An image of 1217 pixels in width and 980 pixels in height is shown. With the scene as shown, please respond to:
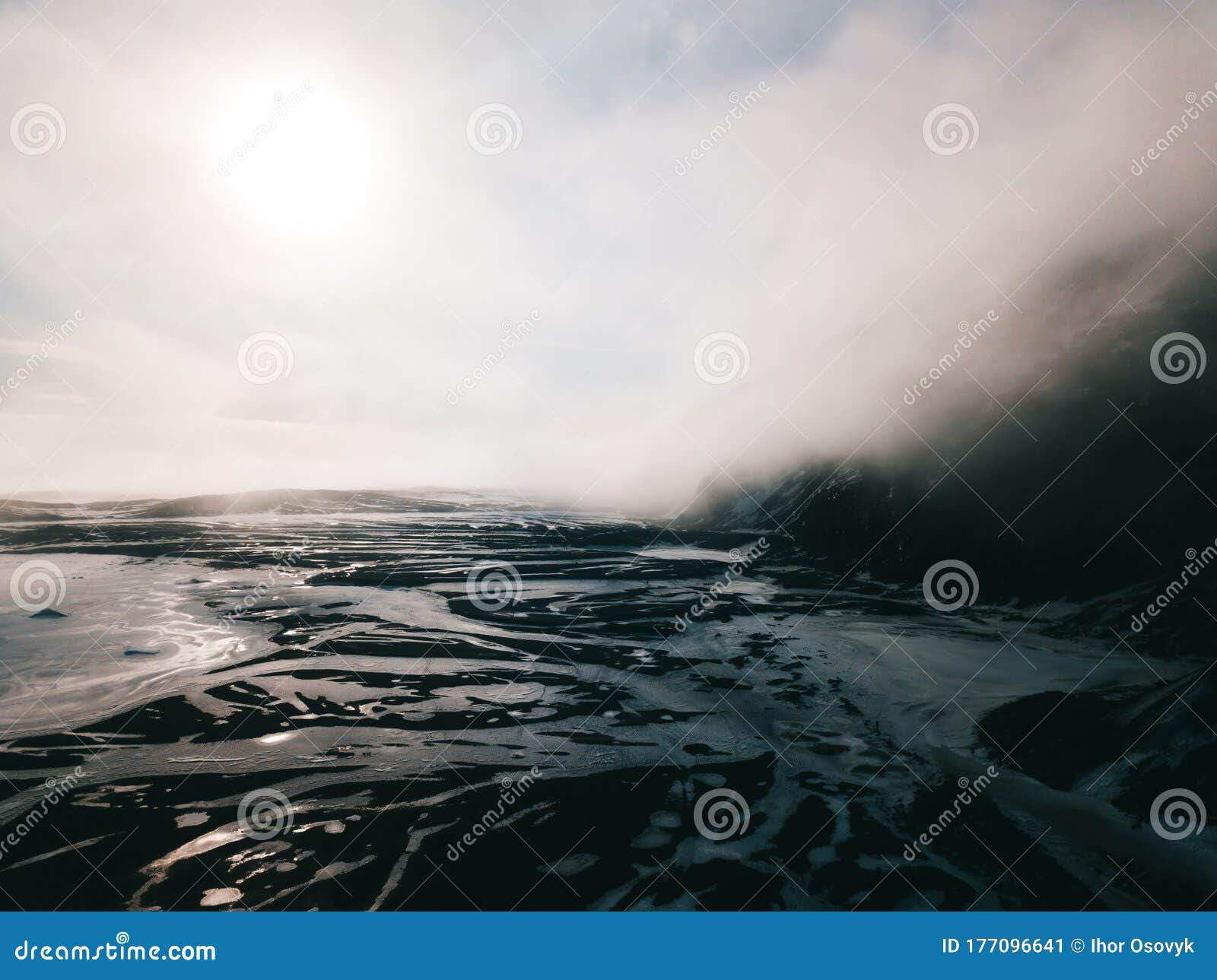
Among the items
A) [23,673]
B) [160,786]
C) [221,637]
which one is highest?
[160,786]

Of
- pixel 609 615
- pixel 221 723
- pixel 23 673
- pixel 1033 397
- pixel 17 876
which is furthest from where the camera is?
pixel 1033 397

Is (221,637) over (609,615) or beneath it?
beneath

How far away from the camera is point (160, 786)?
5859 mm

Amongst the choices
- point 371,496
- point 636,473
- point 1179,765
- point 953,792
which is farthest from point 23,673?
point 371,496

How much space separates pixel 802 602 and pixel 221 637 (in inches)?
546

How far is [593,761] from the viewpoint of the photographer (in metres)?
6.67

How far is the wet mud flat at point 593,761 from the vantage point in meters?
4.55

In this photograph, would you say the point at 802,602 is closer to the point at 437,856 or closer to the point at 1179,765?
the point at 1179,765

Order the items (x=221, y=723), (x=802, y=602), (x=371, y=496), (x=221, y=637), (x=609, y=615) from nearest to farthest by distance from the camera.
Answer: (x=221, y=723) < (x=221, y=637) < (x=609, y=615) < (x=802, y=602) < (x=371, y=496)

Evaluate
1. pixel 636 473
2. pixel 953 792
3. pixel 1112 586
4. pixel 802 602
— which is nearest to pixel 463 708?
pixel 953 792

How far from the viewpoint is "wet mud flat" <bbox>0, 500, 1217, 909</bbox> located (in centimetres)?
455

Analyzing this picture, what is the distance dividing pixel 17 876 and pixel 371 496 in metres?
100

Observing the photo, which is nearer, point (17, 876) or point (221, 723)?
point (17, 876)

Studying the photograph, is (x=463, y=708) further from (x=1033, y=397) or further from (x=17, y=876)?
(x=1033, y=397)
